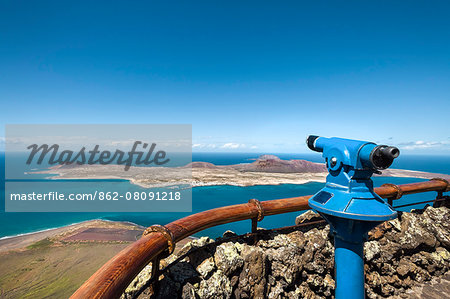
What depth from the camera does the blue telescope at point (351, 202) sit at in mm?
1691

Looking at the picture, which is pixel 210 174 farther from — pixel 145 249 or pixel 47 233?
pixel 145 249

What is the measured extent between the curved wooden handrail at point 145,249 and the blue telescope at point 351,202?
0.57 meters

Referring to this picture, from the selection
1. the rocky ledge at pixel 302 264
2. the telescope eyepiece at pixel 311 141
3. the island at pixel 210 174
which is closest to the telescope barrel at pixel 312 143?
the telescope eyepiece at pixel 311 141

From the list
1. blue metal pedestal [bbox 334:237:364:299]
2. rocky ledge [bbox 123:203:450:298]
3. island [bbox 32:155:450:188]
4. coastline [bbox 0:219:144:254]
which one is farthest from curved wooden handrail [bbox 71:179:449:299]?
island [bbox 32:155:450:188]

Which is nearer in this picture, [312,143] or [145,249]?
[145,249]

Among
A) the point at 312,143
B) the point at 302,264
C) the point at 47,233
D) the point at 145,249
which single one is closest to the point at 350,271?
the point at 302,264

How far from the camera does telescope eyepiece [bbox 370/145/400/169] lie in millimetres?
1578

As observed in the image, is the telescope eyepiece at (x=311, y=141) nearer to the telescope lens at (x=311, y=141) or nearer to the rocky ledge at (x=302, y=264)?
the telescope lens at (x=311, y=141)

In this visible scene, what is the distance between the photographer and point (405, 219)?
133 inches

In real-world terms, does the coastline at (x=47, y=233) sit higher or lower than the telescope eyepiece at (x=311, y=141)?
lower

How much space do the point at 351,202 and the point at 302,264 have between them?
115 cm

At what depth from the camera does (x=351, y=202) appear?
178cm

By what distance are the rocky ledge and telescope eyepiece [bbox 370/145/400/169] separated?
1.38 meters

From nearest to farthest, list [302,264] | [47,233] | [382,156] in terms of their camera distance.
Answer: [382,156], [302,264], [47,233]
